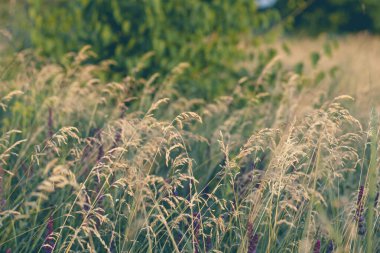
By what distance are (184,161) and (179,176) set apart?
0.49 metres

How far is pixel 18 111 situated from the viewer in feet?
10.9

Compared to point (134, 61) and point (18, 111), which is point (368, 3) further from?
point (18, 111)

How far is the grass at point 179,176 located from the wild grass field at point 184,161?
14mm

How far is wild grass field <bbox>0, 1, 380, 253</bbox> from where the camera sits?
206 centimetres

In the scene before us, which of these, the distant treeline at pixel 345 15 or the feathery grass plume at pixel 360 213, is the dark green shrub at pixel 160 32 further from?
the distant treeline at pixel 345 15

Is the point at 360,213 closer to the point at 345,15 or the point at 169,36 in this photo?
the point at 169,36

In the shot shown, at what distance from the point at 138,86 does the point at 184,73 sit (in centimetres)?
43

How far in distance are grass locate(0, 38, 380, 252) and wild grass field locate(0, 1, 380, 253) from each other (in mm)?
14

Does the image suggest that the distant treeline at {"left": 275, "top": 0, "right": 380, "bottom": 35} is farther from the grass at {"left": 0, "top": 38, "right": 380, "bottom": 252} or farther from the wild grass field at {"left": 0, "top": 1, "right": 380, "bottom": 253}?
the grass at {"left": 0, "top": 38, "right": 380, "bottom": 252}

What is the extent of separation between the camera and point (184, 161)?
2.13 m

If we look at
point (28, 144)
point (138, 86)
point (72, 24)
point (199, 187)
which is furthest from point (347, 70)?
point (28, 144)

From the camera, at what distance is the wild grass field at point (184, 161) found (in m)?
2.06

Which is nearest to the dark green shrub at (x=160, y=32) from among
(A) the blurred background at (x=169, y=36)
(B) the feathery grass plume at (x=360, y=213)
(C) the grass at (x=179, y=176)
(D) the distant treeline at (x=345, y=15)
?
(A) the blurred background at (x=169, y=36)

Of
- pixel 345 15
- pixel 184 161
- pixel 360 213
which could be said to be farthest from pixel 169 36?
pixel 345 15
